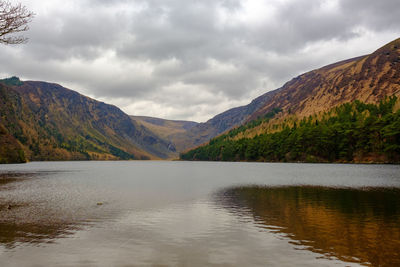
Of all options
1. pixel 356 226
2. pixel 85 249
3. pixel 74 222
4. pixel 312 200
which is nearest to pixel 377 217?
pixel 356 226

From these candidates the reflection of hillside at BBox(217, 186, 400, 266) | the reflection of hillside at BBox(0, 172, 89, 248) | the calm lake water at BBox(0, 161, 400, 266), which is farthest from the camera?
the reflection of hillside at BBox(0, 172, 89, 248)

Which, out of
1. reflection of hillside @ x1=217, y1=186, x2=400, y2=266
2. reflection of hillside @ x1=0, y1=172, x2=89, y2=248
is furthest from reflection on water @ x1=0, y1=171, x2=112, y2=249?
reflection of hillside @ x1=217, y1=186, x2=400, y2=266

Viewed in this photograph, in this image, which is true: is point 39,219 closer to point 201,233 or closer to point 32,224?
point 32,224

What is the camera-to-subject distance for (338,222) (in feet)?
93.8

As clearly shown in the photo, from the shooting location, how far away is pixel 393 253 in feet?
62.7

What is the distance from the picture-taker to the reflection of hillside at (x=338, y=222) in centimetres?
1975

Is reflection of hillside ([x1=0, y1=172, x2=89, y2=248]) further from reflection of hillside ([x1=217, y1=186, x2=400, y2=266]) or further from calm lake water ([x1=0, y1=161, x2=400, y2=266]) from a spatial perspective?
reflection of hillside ([x1=217, y1=186, x2=400, y2=266])

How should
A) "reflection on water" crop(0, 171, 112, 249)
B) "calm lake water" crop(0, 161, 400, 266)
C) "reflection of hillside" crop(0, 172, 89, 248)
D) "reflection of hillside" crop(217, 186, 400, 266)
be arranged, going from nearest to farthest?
"calm lake water" crop(0, 161, 400, 266), "reflection of hillside" crop(217, 186, 400, 266), "reflection of hillside" crop(0, 172, 89, 248), "reflection on water" crop(0, 171, 112, 249)

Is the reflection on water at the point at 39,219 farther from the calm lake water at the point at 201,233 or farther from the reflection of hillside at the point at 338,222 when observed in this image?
the reflection of hillside at the point at 338,222

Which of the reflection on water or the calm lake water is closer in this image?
the calm lake water

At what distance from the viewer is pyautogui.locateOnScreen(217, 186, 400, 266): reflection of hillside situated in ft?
64.8

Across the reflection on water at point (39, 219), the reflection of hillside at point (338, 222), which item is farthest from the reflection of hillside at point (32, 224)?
the reflection of hillside at point (338, 222)

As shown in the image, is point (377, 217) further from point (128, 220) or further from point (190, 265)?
point (128, 220)

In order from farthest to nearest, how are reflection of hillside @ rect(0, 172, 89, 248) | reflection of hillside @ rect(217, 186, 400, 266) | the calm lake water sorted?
reflection of hillside @ rect(0, 172, 89, 248) < reflection of hillside @ rect(217, 186, 400, 266) < the calm lake water
